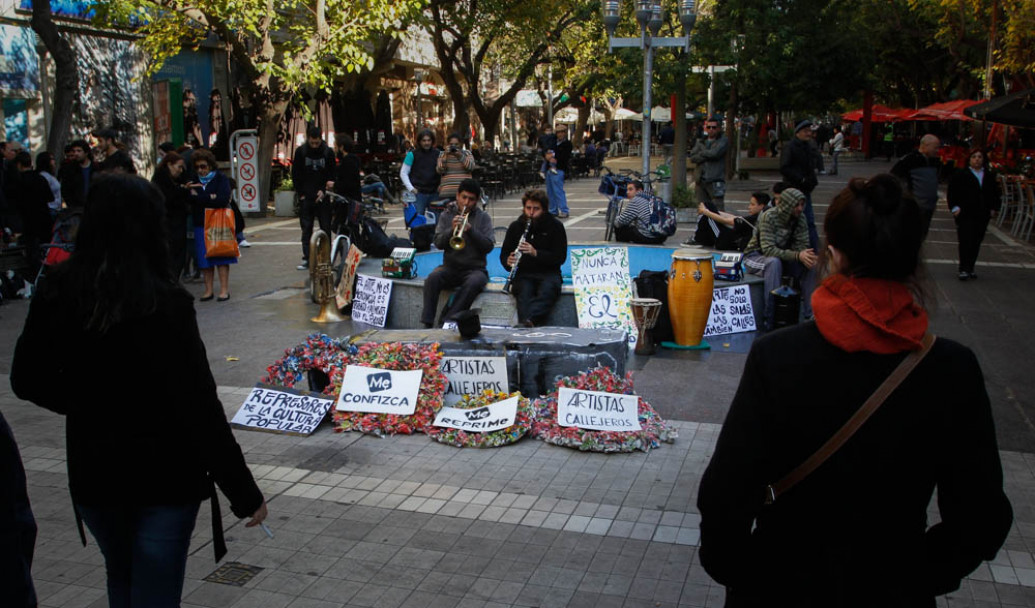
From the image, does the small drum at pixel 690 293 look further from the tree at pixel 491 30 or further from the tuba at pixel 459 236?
the tree at pixel 491 30

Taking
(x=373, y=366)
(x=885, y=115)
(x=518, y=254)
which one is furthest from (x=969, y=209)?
(x=885, y=115)

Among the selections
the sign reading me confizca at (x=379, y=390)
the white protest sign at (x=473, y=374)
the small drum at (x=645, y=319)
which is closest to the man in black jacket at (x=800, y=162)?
the small drum at (x=645, y=319)

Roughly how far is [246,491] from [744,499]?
1567mm

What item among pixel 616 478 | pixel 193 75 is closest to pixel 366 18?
pixel 193 75

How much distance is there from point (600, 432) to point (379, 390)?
158 cm

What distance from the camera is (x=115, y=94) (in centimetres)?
2148

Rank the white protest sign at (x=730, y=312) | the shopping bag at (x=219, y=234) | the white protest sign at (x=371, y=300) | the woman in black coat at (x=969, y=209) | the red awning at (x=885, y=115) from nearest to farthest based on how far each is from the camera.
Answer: the white protest sign at (x=730, y=312) < the white protest sign at (x=371, y=300) < the shopping bag at (x=219, y=234) < the woman in black coat at (x=969, y=209) < the red awning at (x=885, y=115)

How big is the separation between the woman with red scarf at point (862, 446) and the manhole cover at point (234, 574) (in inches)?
116

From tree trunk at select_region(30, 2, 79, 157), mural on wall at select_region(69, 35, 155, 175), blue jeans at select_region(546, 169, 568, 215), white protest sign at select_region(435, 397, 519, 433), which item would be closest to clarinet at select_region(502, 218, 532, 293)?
white protest sign at select_region(435, 397, 519, 433)

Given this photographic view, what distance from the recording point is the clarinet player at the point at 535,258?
8859mm

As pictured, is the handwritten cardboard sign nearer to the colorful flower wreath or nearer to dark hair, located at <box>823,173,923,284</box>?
the colorful flower wreath

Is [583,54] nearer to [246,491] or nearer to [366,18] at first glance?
[366,18]

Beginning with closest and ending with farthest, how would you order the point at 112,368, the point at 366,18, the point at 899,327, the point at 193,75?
1. the point at 899,327
2. the point at 112,368
3. the point at 366,18
4. the point at 193,75

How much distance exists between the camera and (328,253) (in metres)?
10.6
